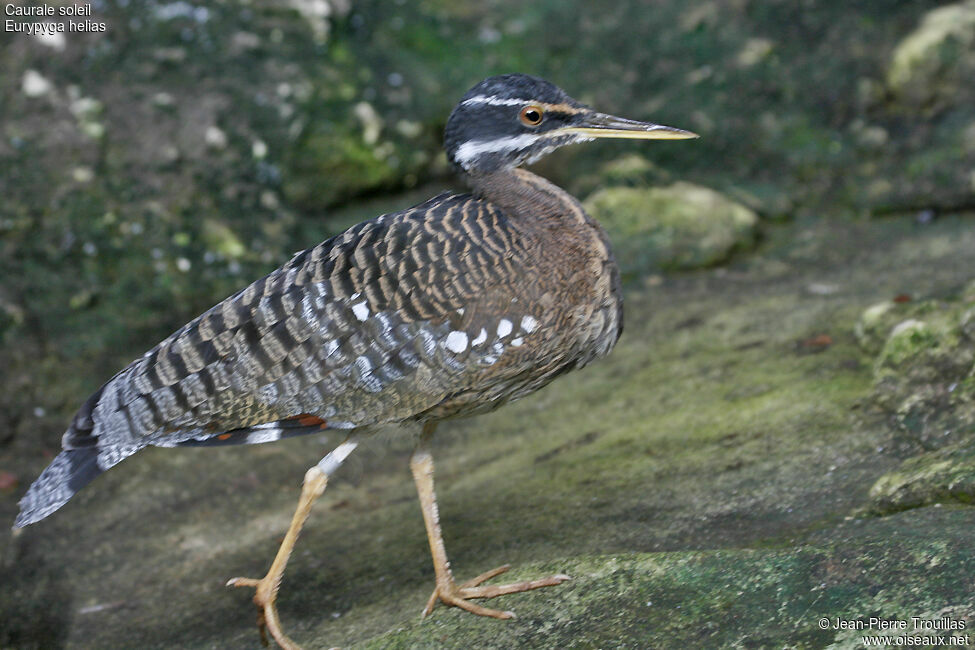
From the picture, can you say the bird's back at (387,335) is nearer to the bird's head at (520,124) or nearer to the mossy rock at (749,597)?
the bird's head at (520,124)

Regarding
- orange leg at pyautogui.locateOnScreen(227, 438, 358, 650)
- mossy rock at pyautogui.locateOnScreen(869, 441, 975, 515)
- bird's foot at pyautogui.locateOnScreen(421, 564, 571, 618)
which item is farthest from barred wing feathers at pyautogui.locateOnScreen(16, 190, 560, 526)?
mossy rock at pyautogui.locateOnScreen(869, 441, 975, 515)

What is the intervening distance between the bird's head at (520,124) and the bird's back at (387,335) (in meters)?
0.12

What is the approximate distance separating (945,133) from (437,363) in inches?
211

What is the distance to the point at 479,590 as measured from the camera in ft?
11.9

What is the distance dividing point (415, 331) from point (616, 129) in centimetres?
122

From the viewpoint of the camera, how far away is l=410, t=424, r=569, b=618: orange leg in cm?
349

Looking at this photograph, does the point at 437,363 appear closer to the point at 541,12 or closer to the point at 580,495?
the point at 580,495

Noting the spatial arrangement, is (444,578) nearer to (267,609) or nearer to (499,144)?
(267,609)

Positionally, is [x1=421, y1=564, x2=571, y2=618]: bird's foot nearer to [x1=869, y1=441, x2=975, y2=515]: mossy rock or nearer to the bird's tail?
[x1=869, y1=441, x2=975, y2=515]: mossy rock

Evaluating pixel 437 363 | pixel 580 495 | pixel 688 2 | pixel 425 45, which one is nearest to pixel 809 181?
pixel 688 2

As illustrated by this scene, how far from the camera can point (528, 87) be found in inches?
158

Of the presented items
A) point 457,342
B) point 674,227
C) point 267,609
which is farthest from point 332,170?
point 267,609

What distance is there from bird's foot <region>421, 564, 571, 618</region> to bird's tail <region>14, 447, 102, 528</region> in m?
1.55

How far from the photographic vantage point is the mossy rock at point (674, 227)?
7.08 metres
